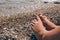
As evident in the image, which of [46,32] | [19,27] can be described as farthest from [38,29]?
[19,27]

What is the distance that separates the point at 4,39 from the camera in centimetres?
412

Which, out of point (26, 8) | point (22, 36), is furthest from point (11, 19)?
point (26, 8)

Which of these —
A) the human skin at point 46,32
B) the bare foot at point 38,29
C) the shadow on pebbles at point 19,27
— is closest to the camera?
the human skin at point 46,32

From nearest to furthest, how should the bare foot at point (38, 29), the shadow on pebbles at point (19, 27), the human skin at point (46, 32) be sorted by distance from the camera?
the human skin at point (46, 32)
the bare foot at point (38, 29)
the shadow on pebbles at point (19, 27)

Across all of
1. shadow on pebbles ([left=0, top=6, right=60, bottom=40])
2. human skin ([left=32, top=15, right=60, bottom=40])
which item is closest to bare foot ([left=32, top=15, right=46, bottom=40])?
human skin ([left=32, top=15, right=60, bottom=40])

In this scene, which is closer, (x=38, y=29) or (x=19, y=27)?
(x=38, y=29)

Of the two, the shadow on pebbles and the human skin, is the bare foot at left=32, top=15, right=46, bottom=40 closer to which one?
the human skin

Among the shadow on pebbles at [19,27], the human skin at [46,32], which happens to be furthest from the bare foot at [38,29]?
the shadow on pebbles at [19,27]

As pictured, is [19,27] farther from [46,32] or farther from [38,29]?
[46,32]

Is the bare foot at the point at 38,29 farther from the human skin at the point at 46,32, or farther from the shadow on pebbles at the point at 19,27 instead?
the shadow on pebbles at the point at 19,27

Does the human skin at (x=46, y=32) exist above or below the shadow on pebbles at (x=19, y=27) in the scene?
above

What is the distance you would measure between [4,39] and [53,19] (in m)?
1.19

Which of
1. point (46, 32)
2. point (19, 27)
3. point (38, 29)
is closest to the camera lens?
point (46, 32)

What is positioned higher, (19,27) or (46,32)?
(46,32)
